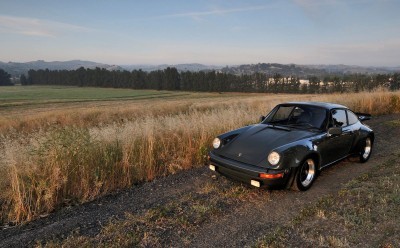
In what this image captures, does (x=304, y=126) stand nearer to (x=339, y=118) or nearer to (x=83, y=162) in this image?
(x=339, y=118)

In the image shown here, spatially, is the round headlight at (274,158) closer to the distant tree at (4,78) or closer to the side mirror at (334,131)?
the side mirror at (334,131)

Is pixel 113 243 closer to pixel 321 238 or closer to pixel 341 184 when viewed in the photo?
pixel 321 238

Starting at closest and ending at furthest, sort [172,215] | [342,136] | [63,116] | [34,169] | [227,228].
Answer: [227,228] → [172,215] → [34,169] → [342,136] → [63,116]

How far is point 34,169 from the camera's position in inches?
179

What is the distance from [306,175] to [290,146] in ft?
2.82

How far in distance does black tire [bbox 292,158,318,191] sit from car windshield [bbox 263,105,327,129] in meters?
0.80

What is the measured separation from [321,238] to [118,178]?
353cm

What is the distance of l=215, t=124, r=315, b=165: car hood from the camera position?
4609mm

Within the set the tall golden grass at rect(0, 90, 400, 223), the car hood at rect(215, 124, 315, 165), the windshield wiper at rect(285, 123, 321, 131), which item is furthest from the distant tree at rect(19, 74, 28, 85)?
the windshield wiper at rect(285, 123, 321, 131)

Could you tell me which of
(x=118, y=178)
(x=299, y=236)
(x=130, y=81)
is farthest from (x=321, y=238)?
(x=130, y=81)

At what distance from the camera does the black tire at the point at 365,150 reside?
6.47m

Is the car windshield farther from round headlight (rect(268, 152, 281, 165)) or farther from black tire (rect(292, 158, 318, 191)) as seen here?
round headlight (rect(268, 152, 281, 165))

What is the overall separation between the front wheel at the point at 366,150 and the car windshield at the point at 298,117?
1.68 meters

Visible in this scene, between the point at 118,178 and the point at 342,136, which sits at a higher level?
the point at 342,136
